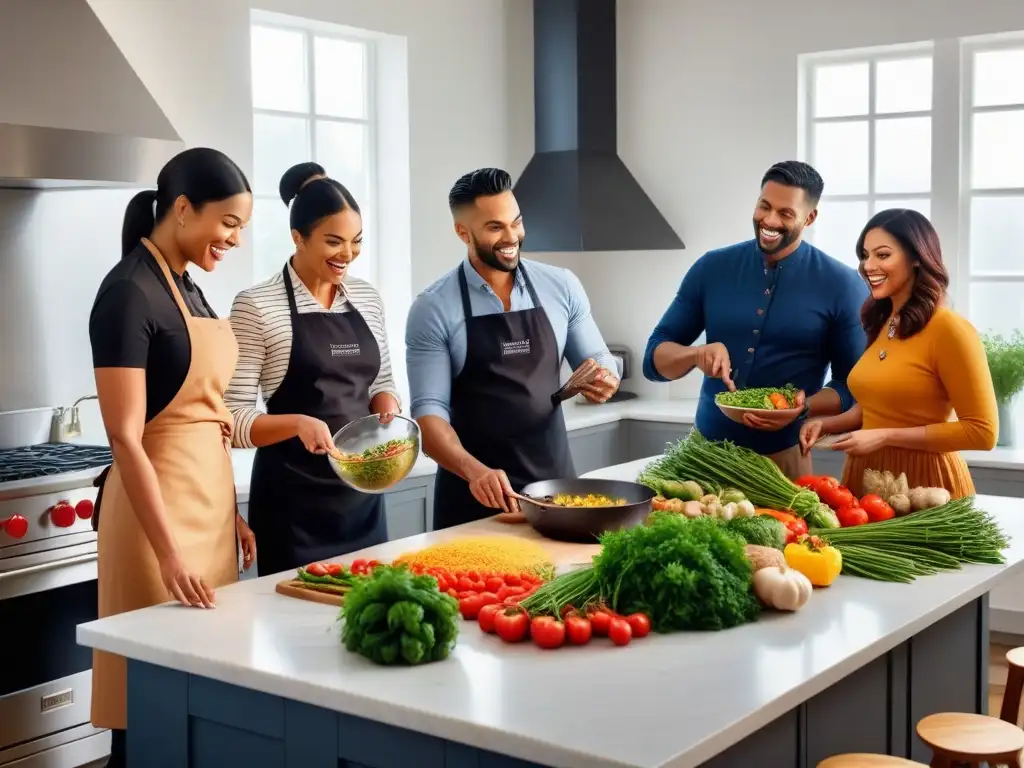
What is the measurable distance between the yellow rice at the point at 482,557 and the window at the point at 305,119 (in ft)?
9.32

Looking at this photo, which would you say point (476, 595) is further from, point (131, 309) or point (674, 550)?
point (131, 309)

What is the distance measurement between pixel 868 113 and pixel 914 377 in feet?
9.98

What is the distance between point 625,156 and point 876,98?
4.34 feet

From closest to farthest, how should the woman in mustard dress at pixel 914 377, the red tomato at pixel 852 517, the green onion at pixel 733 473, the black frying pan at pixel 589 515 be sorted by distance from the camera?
the black frying pan at pixel 589 515
the red tomato at pixel 852 517
the green onion at pixel 733 473
the woman in mustard dress at pixel 914 377

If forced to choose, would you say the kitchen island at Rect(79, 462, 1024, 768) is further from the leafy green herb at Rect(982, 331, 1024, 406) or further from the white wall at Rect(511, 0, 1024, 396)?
the white wall at Rect(511, 0, 1024, 396)

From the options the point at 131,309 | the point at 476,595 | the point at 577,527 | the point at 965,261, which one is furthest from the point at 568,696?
the point at 965,261

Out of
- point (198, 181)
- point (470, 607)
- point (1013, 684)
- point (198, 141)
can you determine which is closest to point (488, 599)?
point (470, 607)

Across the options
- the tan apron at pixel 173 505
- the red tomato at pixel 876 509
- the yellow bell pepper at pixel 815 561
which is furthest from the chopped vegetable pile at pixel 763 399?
the tan apron at pixel 173 505

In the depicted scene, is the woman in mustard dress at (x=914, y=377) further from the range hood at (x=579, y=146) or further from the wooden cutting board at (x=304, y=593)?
the range hood at (x=579, y=146)

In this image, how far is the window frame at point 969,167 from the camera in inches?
225

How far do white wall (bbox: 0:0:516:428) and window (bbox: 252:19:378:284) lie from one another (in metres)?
0.21

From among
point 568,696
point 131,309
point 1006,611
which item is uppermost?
point 131,309

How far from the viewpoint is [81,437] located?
4492 millimetres

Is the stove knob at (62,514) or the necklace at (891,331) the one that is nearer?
the necklace at (891,331)
